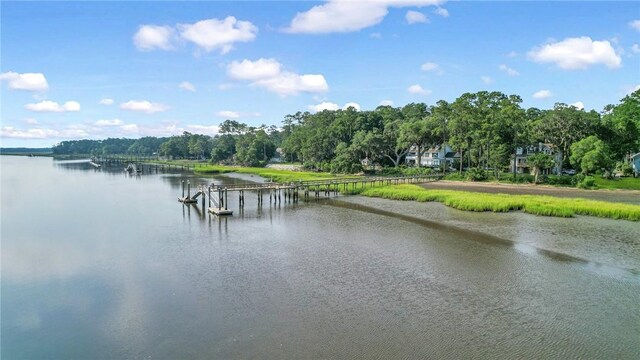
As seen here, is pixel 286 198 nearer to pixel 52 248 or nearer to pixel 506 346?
pixel 52 248

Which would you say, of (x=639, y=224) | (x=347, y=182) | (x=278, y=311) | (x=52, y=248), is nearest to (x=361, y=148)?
(x=347, y=182)

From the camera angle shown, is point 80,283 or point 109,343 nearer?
point 109,343

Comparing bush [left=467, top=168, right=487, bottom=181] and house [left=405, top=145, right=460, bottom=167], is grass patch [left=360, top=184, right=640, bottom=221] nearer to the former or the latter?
bush [left=467, top=168, right=487, bottom=181]

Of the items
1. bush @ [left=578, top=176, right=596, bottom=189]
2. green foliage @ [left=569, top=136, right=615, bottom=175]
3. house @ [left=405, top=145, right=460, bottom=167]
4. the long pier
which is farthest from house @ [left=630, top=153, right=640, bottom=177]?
the long pier

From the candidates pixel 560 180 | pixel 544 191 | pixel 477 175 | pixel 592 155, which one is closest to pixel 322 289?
pixel 544 191

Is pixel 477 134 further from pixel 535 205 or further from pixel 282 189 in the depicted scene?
pixel 282 189

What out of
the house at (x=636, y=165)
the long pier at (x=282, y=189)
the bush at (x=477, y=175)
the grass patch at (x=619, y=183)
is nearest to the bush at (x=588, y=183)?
the grass patch at (x=619, y=183)
